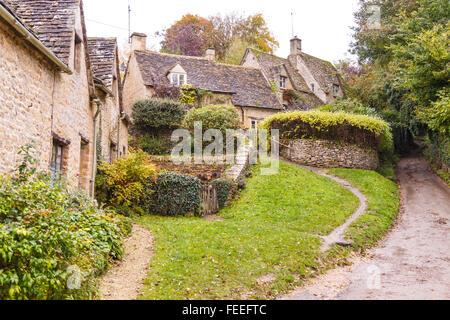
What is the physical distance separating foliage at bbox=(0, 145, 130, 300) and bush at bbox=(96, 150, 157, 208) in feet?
21.1

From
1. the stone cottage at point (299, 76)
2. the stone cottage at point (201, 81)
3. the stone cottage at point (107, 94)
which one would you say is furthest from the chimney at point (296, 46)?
the stone cottage at point (107, 94)

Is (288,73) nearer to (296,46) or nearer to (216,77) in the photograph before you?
(296,46)

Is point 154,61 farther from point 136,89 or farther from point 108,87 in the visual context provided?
point 108,87

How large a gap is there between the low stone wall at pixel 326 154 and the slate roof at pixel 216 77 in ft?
30.5

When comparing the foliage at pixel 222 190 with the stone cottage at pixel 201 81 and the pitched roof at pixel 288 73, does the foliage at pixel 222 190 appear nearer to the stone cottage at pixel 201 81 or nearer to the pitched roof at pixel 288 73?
the stone cottage at pixel 201 81

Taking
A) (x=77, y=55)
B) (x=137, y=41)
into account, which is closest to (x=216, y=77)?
(x=137, y=41)

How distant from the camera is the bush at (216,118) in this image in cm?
2352

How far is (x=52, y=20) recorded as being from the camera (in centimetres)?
1189

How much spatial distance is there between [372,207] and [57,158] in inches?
512

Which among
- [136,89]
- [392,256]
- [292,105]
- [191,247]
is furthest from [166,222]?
[292,105]

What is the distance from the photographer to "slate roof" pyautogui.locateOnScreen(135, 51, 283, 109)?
32.2 meters

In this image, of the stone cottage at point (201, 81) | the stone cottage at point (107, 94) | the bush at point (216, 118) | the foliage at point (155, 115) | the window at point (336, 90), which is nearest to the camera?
the stone cottage at point (107, 94)

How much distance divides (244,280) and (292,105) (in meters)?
30.2

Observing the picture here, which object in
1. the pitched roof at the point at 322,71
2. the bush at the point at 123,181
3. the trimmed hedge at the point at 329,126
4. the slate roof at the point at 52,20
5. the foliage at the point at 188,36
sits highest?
the foliage at the point at 188,36
